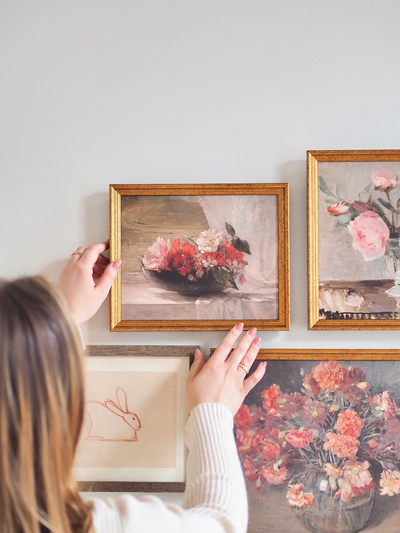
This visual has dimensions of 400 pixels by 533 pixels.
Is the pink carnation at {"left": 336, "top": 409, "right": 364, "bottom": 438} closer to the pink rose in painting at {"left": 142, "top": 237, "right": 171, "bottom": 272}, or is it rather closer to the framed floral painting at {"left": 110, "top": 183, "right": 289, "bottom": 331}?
the framed floral painting at {"left": 110, "top": 183, "right": 289, "bottom": 331}

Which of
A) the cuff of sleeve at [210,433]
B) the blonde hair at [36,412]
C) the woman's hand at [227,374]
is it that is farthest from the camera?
the woman's hand at [227,374]

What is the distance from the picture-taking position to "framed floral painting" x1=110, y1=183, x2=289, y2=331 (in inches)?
38.9

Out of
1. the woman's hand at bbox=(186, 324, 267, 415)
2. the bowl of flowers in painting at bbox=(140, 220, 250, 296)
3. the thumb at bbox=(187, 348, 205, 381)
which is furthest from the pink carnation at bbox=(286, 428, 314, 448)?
the bowl of flowers in painting at bbox=(140, 220, 250, 296)

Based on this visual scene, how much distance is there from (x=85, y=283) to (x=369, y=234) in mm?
648

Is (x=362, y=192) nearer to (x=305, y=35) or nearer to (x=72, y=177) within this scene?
(x=305, y=35)

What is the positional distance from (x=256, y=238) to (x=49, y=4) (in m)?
0.74

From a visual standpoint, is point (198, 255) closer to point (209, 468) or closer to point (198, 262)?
point (198, 262)

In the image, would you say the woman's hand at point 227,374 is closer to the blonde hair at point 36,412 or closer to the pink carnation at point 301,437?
the pink carnation at point 301,437

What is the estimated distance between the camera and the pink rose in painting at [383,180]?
100 centimetres

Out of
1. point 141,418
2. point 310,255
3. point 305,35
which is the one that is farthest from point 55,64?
point 141,418

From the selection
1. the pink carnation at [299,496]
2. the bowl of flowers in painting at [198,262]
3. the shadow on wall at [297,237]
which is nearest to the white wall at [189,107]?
the shadow on wall at [297,237]

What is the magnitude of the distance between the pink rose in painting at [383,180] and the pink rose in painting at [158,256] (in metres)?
→ 0.49

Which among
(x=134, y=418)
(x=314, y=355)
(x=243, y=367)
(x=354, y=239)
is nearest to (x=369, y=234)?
(x=354, y=239)

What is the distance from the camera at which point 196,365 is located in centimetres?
98
